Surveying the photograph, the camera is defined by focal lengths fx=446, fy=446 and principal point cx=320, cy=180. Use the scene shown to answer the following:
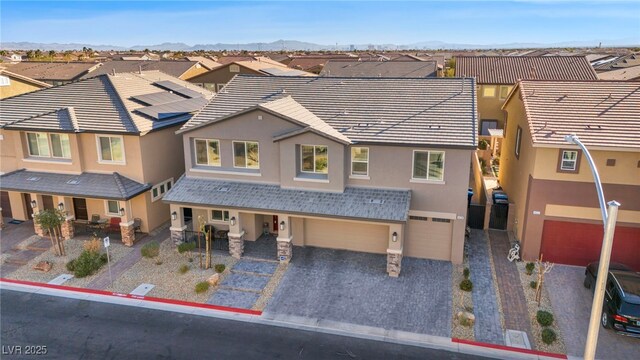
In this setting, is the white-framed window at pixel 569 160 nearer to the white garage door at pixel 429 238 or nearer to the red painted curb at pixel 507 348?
the white garage door at pixel 429 238

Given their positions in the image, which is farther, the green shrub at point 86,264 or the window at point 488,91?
the window at point 488,91

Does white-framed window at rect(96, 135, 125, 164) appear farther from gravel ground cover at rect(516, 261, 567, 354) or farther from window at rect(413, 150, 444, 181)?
gravel ground cover at rect(516, 261, 567, 354)

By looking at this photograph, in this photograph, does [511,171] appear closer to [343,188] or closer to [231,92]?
[343,188]

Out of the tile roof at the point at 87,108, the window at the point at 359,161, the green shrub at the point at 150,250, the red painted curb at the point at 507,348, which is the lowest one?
the red painted curb at the point at 507,348

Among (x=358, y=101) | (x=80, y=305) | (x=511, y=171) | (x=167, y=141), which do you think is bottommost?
(x=80, y=305)

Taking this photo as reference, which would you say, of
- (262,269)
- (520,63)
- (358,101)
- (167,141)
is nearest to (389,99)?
(358,101)

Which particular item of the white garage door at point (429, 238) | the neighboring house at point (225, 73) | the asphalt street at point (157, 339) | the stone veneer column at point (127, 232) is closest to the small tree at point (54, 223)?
the stone veneer column at point (127, 232)

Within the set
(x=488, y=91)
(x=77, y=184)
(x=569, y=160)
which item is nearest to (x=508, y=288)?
(x=569, y=160)
